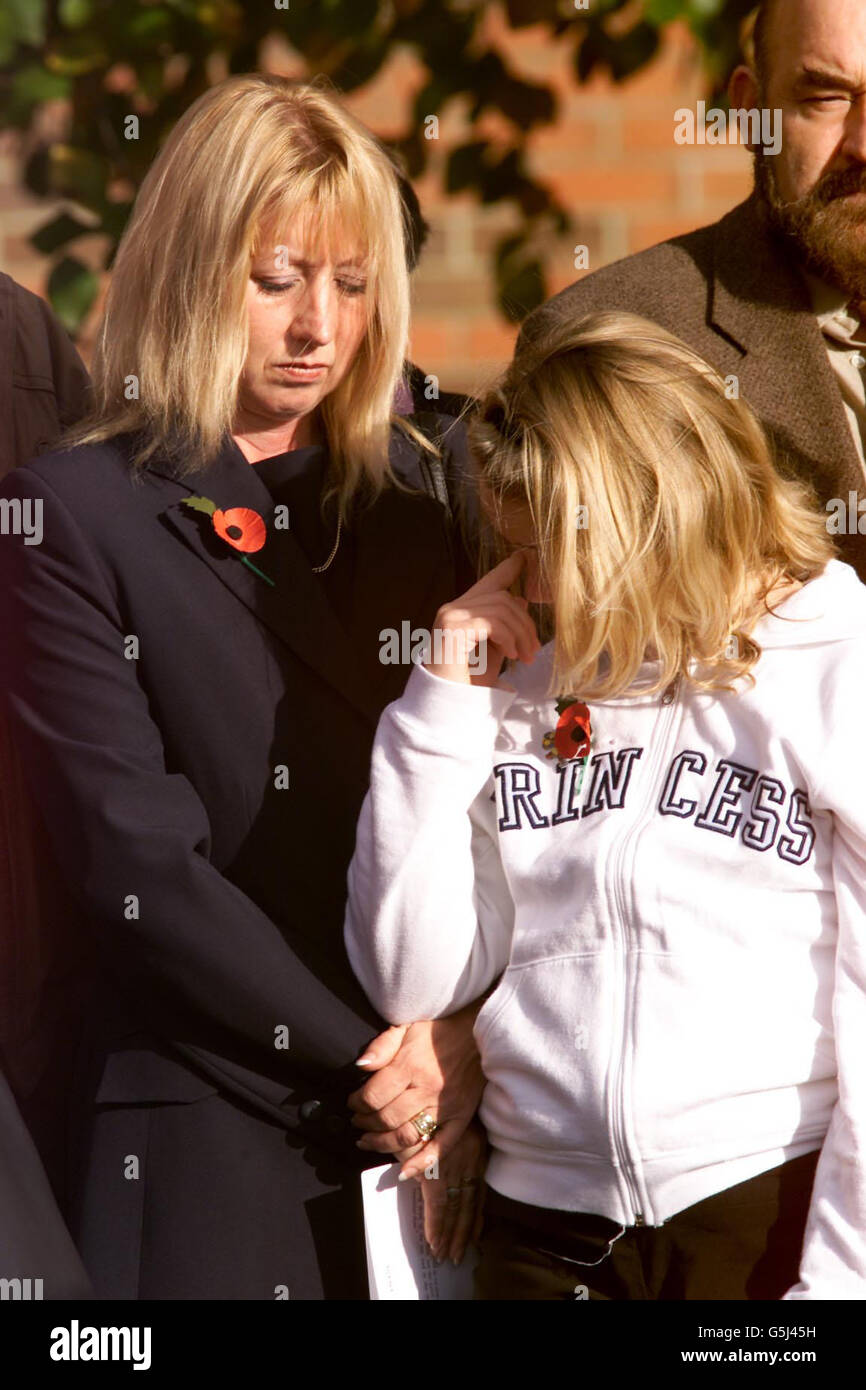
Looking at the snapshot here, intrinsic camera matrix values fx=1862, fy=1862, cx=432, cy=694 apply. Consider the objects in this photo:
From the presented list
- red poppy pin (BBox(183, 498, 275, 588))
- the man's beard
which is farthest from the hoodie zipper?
the man's beard

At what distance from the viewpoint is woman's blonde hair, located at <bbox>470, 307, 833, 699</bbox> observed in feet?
6.57

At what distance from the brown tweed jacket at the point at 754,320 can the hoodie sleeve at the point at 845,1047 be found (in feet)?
2.03

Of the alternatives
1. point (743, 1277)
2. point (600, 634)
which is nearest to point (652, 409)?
point (600, 634)

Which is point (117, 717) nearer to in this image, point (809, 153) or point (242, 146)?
point (242, 146)

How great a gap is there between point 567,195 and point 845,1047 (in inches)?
81.1

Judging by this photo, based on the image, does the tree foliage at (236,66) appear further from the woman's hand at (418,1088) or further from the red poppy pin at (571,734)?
the woman's hand at (418,1088)

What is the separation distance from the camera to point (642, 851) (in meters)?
1.97

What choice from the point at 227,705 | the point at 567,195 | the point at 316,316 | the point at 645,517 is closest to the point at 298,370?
the point at 316,316

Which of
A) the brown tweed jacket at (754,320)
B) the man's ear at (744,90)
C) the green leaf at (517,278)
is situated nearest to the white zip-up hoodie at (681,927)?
the brown tweed jacket at (754,320)

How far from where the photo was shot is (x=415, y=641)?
2.35 m

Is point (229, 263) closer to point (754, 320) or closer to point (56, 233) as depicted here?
point (754, 320)

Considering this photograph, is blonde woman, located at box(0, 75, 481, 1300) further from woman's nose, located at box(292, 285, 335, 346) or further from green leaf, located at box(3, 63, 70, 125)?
green leaf, located at box(3, 63, 70, 125)

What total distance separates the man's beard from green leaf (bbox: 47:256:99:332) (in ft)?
4.04

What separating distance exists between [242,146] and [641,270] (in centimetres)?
68
